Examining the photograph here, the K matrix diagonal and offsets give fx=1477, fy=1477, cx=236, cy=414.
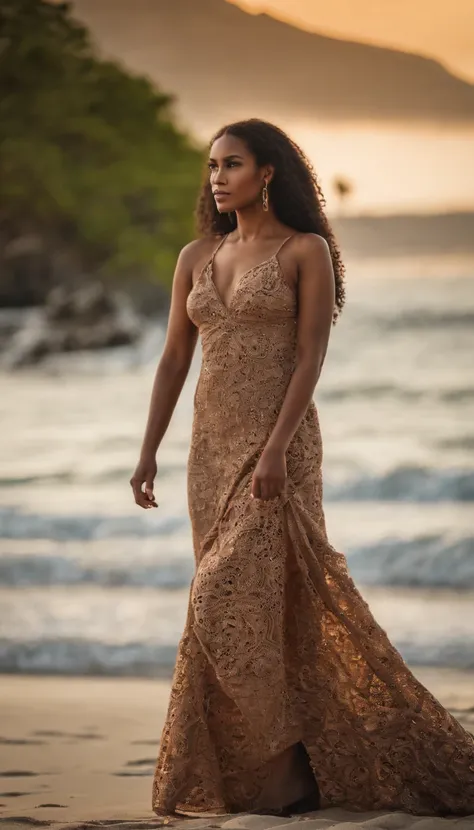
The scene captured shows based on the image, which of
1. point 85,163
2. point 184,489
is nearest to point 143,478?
point 184,489

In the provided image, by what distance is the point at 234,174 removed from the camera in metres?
3.22

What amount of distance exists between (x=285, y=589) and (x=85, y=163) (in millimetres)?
14358

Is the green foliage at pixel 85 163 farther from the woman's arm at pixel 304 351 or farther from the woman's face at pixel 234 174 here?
the woman's arm at pixel 304 351

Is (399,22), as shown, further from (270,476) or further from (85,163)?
(270,476)

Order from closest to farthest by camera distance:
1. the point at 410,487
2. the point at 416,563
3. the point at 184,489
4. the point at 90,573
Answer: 1. the point at 90,573
2. the point at 416,563
3. the point at 184,489
4. the point at 410,487

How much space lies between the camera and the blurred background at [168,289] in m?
7.27

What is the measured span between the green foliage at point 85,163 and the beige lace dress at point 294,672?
12.0 meters

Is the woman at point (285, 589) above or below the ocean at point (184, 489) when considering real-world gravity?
below

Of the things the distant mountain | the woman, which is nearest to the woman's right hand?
the woman

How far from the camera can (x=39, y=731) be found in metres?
4.28

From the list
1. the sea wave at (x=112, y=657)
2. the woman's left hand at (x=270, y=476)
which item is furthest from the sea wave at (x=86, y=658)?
the woman's left hand at (x=270, y=476)

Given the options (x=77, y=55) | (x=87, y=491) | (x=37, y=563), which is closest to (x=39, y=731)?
(x=37, y=563)

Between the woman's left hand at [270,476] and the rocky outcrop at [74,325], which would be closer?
the woman's left hand at [270,476]

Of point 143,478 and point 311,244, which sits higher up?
point 311,244
